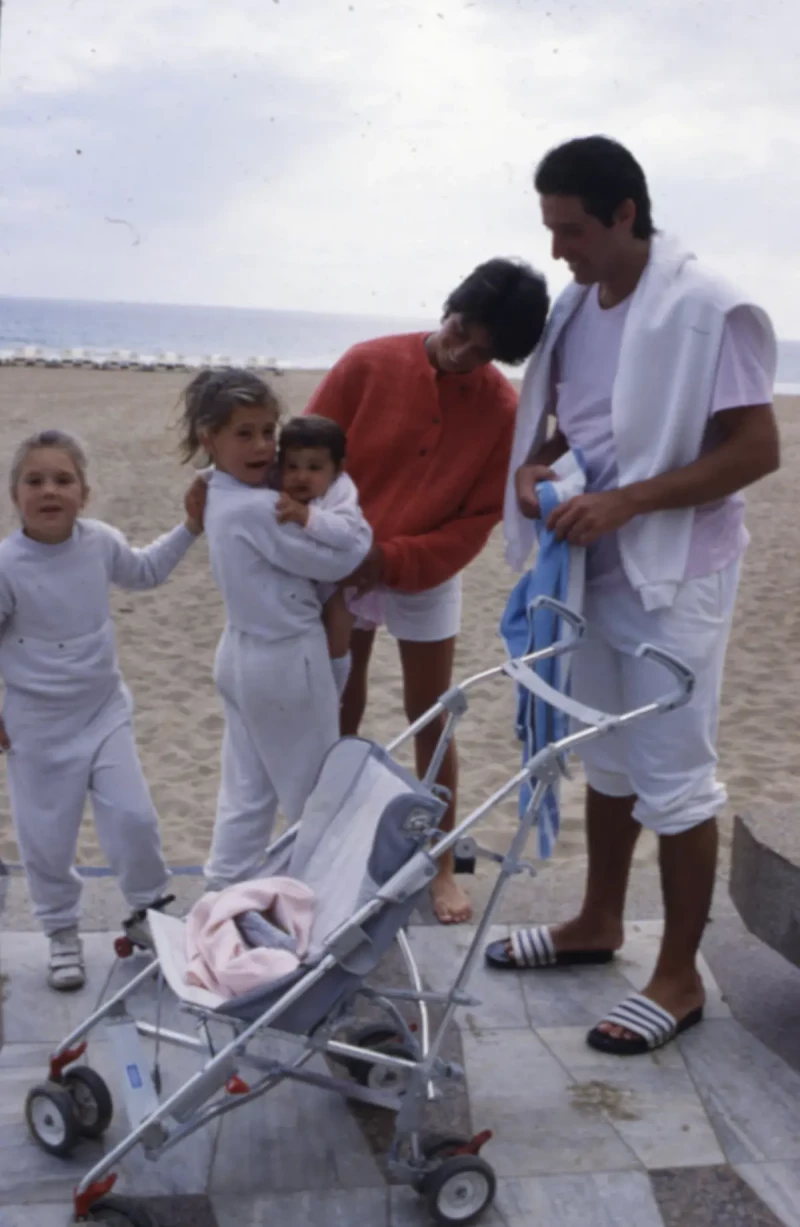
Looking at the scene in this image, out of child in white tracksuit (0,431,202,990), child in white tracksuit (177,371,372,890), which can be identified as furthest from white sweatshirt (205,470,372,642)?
child in white tracksuit (0,431,202,990)

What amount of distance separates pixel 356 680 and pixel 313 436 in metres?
0.90

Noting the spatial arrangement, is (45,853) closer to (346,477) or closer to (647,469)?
(346,477)

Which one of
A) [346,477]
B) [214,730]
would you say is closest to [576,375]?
[346,477]

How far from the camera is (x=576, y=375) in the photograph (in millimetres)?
2979

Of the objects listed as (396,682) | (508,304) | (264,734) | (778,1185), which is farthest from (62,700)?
(396,682)

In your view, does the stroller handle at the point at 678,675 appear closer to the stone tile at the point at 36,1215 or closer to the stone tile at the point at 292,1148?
the stone tile at the point at 292,1148

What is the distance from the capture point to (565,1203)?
8.04 feet

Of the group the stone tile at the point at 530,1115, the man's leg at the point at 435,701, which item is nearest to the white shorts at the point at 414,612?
the man's leg at the point at 435,701

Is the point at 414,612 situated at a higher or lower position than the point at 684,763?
higher

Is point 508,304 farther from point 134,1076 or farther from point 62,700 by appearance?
point 134,1076

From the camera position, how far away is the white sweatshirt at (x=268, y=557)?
2.99m

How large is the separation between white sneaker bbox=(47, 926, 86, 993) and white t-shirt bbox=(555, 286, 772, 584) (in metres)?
1.59

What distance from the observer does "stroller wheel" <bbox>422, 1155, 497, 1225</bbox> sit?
2334 millimetres

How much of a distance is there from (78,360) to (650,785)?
31.2 metres
